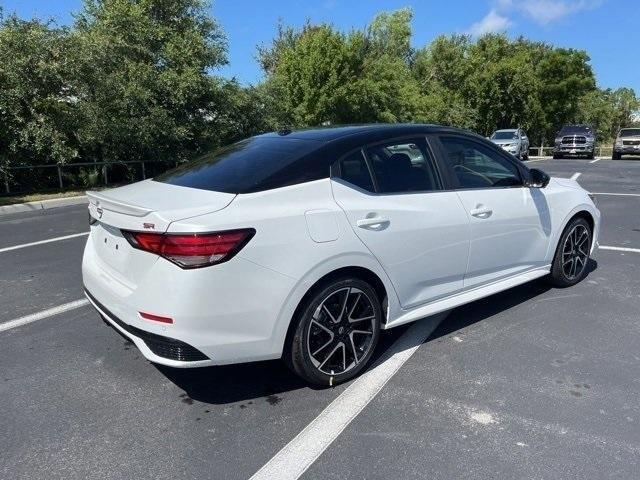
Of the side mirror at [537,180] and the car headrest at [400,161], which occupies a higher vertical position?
the car headrest at [400,161]

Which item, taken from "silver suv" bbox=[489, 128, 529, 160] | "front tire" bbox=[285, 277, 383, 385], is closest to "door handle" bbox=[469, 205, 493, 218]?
"front tire" bbox=[285, 277, 383, 385]

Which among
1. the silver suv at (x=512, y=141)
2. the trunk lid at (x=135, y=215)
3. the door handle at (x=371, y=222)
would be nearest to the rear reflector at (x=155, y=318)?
the trunk lid at (x=135, y=215)

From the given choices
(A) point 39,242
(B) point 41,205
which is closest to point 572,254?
(A) point 39,242

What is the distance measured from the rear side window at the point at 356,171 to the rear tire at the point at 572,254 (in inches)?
96.6

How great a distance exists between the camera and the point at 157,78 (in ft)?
54.9

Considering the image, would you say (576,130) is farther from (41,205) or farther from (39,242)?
(39,242)

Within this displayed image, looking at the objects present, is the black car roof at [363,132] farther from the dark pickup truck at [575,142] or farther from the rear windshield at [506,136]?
the dark pickup truck at [575,142]

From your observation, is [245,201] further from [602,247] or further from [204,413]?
[602,247]

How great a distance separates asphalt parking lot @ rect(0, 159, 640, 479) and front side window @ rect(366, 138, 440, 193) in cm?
120

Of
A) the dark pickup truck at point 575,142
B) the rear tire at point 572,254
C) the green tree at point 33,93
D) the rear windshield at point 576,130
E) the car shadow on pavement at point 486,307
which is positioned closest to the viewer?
the car shadow on pavement at point 486,307

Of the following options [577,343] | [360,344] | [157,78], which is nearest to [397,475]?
[360,344]

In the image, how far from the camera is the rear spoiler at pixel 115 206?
2998mm

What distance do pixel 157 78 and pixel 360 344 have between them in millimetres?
15302

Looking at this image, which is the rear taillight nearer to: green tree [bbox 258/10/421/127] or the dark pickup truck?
green tree [bbox 258/10/421/127]
